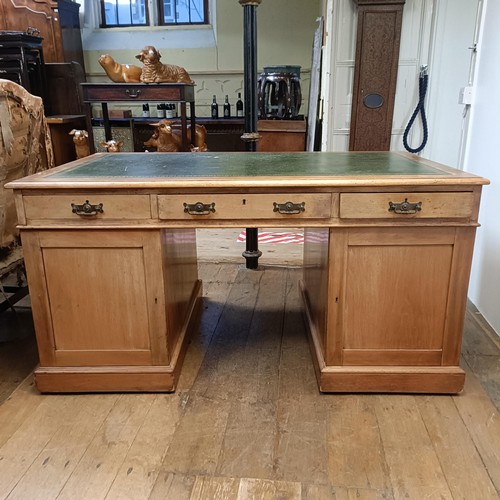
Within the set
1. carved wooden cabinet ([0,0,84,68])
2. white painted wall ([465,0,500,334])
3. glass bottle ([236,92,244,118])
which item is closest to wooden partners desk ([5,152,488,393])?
white painted wall ([465,0,500,334])

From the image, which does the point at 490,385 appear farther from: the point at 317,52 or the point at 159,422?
the point at 317,52

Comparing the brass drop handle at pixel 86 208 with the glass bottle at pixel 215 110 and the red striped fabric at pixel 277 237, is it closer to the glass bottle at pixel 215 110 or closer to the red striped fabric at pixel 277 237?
the red striped fabric at pixel 277 237

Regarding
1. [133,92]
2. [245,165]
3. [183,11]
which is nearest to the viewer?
[245,165]

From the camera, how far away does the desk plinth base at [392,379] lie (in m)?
1.63

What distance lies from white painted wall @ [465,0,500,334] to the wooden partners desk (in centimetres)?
56

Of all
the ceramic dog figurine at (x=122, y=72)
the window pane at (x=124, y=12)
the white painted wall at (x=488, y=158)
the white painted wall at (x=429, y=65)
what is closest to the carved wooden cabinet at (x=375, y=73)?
the white painted wall at (x=429, y=65)

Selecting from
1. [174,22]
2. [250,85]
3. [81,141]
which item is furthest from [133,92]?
[174,22]

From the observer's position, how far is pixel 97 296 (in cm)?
160

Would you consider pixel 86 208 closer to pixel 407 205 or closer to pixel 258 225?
pixel 258 225

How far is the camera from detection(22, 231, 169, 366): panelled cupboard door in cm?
155

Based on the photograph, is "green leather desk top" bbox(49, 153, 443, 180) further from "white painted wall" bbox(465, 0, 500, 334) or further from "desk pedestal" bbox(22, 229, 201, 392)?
"white painted wall" bbox(465, 0, 500, 334)

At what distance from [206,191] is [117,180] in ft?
0.93

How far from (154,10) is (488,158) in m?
4.92

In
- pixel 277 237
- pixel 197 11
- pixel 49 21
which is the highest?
pixel 197 11
